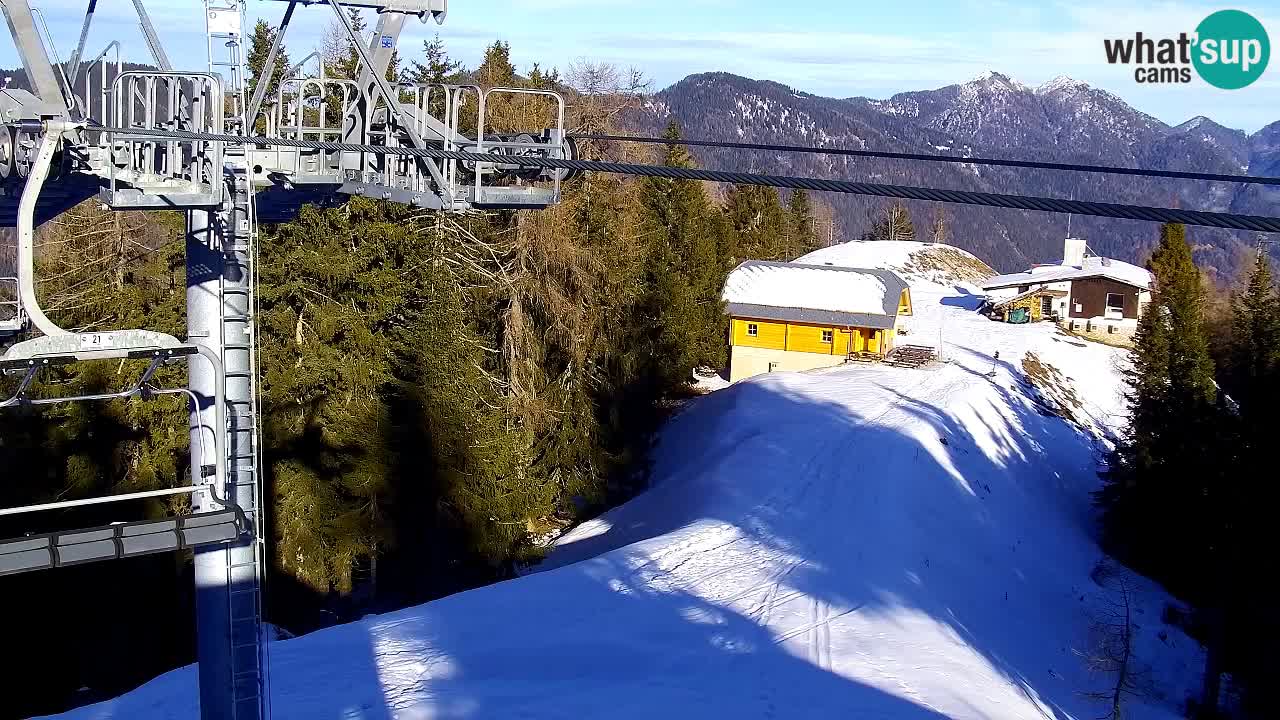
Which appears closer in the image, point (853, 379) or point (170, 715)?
point (170, 715)

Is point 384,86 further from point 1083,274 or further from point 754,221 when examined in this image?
point 754,221

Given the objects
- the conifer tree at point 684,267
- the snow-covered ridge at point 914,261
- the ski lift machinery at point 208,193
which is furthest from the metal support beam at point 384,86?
the snow-covered ridge at point 914,261

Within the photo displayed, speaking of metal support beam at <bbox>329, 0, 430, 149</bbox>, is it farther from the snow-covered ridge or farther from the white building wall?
the snow-covered ridge

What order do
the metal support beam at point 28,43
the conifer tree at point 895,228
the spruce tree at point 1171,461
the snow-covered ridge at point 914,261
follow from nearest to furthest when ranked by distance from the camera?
the metal support beam at point 28,43 < the spruce tree at point 1171,461 < the snow-covered ridge at point 914,261 < the conifer tree at point 895,228

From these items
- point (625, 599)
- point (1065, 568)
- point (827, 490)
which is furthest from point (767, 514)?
→ point (1065, 568)

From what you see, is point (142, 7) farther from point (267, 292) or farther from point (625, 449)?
point (625, 449)

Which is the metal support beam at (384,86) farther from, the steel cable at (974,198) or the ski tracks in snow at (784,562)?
the ski tracks in snow at (784,562)
